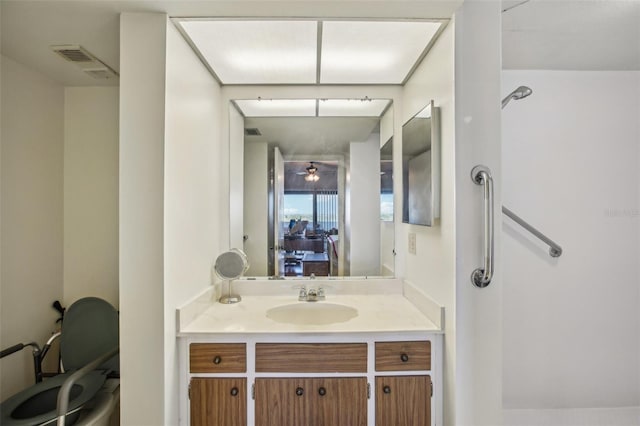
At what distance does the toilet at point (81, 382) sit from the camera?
1.23 meters

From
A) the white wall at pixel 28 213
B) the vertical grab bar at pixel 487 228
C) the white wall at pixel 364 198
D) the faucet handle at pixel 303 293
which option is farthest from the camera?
the white wall at pixel 364 198

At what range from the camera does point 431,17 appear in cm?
121

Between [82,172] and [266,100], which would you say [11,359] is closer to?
[82,172]

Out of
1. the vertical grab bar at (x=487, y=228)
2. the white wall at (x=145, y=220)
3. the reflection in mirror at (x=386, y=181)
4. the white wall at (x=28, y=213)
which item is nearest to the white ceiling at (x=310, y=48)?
the white wall at (x=145, y=220)

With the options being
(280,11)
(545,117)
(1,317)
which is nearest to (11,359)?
(1,317)

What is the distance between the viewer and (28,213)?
164 centimetres

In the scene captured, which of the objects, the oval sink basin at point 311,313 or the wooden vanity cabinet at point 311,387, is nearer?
the wooden vanity cabinet at point 311,387

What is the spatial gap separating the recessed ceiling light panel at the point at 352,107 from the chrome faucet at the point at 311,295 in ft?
3.83

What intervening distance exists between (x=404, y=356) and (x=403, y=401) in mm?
194

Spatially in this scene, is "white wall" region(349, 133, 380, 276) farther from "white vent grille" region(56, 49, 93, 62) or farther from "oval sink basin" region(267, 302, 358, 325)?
"white vent grille" region(56, 49, 93, 62)

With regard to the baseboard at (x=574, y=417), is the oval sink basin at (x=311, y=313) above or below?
above

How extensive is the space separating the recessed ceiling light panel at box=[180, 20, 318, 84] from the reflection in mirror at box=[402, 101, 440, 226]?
0.65 meters

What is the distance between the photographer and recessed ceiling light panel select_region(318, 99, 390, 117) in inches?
73.7

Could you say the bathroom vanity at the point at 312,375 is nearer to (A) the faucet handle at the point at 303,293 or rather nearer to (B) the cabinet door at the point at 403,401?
(B) the cabinet door at the point at 403,401
